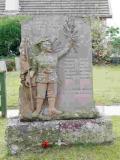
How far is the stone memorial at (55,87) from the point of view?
830 cm

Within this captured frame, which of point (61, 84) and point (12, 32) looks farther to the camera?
point (12, 32)

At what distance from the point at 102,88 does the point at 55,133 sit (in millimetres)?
9034

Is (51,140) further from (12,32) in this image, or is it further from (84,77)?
(12,32)

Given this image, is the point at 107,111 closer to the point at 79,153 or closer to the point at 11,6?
the point at 79,153

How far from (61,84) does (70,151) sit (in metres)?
0.96

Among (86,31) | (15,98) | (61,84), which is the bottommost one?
(15,98)

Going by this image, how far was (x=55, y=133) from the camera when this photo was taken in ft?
27.2

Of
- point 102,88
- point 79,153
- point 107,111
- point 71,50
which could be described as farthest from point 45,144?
point 102,88

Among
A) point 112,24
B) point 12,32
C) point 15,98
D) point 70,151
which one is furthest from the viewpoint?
point 112,24

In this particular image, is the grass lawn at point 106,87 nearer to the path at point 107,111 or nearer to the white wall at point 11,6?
the path at point 107,111

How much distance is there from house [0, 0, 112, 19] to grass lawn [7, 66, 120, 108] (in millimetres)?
10806

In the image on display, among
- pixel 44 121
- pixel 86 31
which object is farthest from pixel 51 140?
pixel 86 31

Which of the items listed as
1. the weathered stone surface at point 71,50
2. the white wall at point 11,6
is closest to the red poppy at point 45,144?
the weathered stone surface at point 71,50

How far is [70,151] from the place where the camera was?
26.7 ft
